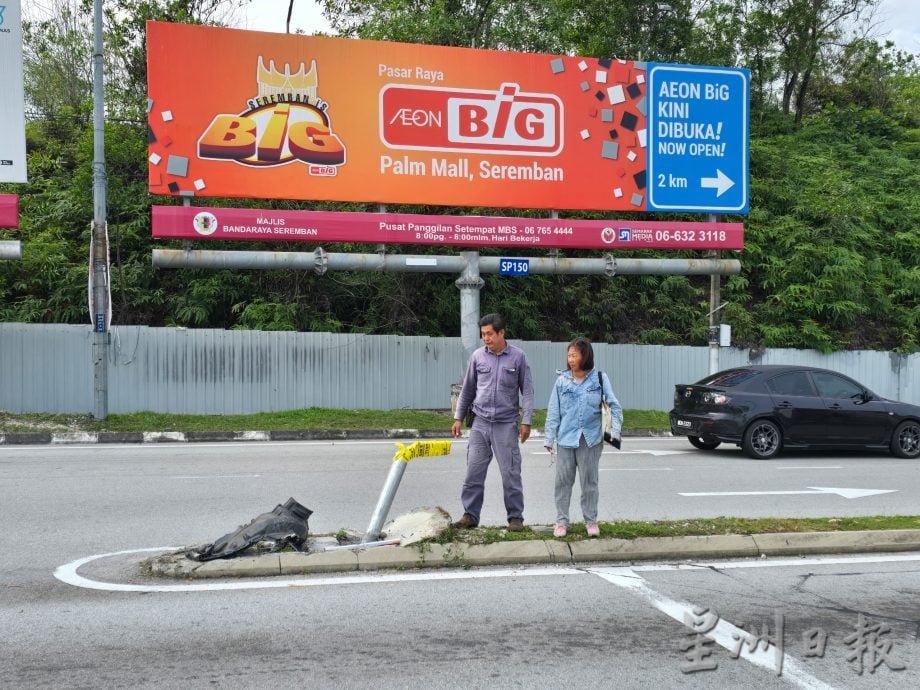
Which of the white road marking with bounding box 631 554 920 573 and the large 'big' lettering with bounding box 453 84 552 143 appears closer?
the white road marking with bounding box 631 554 920 573

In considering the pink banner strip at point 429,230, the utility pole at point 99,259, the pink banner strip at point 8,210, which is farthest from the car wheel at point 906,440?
the pink banner strip at point 8,210

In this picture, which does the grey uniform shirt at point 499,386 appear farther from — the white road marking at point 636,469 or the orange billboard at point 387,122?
the orange billboard at point 387,122

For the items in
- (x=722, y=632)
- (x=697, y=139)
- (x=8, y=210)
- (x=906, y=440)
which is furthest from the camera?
(x=697, y=139)

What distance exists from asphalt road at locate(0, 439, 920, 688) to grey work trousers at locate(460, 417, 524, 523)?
925 mm

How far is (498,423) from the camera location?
7383 millimetres

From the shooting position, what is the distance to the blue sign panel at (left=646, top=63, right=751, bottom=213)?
20594 millimetres

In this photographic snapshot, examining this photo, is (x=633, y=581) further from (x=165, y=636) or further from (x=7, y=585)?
(x=7, y=585)

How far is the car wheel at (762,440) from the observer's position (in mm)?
13922

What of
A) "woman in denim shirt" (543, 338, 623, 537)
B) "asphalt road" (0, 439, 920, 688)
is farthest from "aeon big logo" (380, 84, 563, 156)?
"woman in denim shirt" (543, 338, 623, 537)

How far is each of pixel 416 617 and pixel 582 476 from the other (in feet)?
7.59

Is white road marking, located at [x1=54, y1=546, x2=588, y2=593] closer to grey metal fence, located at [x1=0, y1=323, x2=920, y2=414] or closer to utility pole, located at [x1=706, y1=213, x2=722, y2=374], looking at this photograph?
grey metal fence, located at [x1=0, y1=323, x2=920, y2=414]

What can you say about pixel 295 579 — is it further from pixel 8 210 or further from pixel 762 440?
pixel 8 210

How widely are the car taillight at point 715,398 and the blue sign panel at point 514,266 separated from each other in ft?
21.4

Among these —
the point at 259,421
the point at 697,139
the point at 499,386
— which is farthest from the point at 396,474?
the point at 697,139
